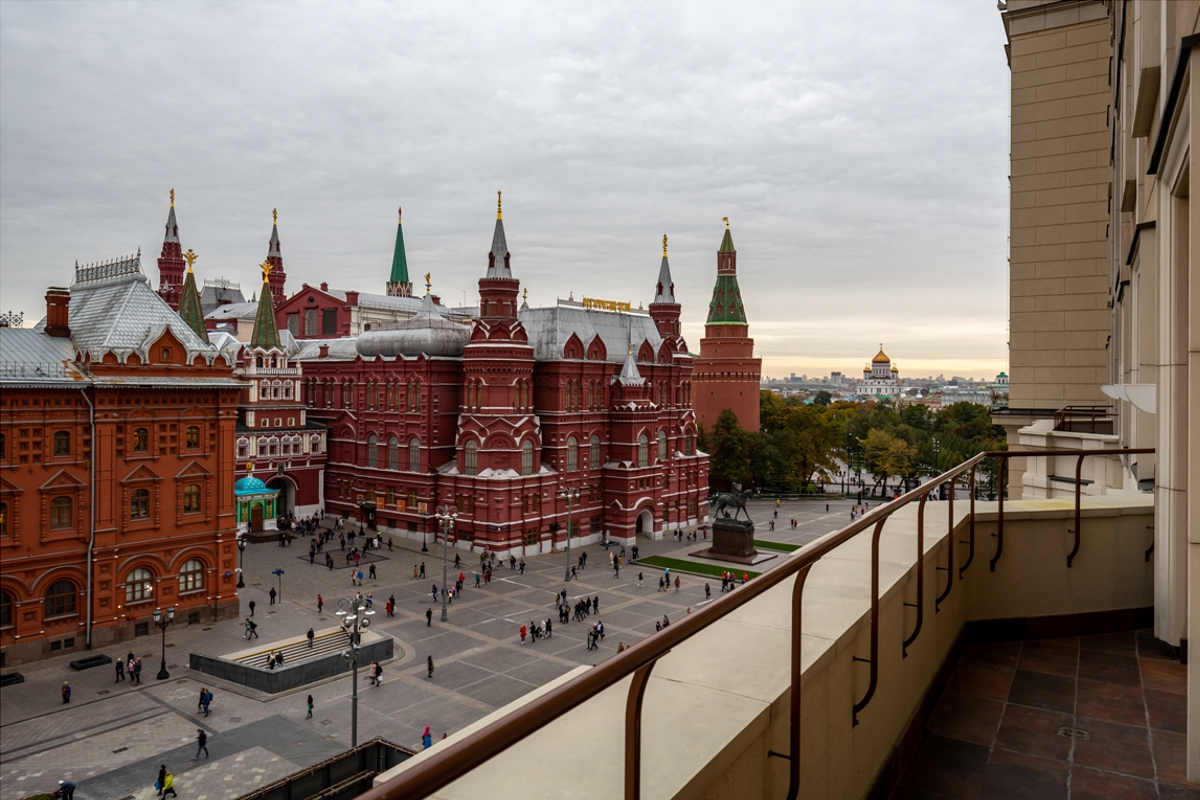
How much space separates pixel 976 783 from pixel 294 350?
7388 cm

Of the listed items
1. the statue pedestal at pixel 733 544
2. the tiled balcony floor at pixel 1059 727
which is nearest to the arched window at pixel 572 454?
the statue pedestal at pixel 733 544

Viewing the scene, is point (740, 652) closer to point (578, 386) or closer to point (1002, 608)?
point (1002, 608)

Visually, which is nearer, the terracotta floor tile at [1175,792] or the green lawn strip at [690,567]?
the terracotta floor tile at [1175,792]

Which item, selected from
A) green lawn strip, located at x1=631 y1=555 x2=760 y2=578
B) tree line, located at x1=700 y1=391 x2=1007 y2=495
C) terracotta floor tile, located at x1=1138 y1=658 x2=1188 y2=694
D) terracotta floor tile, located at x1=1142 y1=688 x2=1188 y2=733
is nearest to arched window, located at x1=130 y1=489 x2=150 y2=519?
green lawn strip, located at x1=631 y1=555 x2=760 y2=578

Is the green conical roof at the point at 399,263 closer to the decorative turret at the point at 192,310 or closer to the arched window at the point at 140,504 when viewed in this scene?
the decorative turret at the point at 192,310

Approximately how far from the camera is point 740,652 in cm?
459

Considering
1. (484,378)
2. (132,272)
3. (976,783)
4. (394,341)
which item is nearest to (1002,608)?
(976,783)

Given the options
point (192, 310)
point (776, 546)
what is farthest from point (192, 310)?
point (776, 546)

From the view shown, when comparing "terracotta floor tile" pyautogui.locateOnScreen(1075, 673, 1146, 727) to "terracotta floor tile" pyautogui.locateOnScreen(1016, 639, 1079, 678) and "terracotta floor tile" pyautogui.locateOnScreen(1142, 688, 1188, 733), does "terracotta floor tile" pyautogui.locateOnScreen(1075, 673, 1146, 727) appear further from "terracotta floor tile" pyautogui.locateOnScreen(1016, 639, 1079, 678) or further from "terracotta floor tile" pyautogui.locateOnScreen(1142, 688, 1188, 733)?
"terracotta floor tile" pyautogui.locateOnScreen(1016, 639, 1079, 678)

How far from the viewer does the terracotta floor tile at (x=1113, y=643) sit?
8396mm

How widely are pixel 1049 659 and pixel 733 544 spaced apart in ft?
145

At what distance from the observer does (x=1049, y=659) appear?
8.28 m

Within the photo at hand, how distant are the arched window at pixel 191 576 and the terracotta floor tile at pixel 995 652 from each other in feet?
117

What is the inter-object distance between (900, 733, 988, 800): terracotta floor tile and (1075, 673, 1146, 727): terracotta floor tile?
1.30 metres
